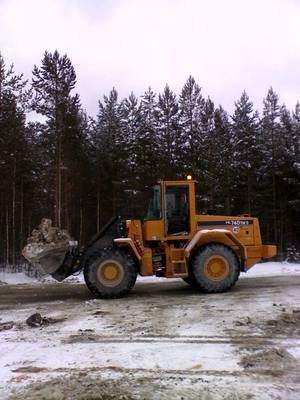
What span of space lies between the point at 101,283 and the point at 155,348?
4822 millimetres

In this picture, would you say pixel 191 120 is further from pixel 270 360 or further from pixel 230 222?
pixel 270 360

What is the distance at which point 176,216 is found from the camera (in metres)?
11.8

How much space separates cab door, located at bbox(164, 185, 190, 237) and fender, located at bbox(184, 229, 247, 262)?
0.37 meters

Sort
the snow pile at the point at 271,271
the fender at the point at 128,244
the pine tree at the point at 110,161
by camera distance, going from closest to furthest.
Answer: the fender at the point at 128,244
the snow pile at the point at 271,271
the pine tree at the point at 110,161

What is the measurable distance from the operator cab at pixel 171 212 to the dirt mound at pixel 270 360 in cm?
561

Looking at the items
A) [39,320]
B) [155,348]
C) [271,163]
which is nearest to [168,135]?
[271,163]

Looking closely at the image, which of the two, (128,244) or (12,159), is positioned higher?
(12,159)

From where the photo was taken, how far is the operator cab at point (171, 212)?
11672 millimetres

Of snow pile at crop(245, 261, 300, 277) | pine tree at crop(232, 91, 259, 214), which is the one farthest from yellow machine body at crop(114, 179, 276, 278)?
pine tree at crop(232, 91, 259, 214)

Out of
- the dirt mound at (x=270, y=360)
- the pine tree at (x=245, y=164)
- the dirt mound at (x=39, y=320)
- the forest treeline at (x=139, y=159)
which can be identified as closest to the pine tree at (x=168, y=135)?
the forest treeline at (x=139, y=159)

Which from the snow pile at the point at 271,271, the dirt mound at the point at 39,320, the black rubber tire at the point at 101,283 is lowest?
the dirt mound at the point at 39,320

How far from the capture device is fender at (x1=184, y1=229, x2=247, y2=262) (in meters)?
11.4

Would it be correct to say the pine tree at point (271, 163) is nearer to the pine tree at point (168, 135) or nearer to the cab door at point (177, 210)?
the pine tree at point (168, 135)

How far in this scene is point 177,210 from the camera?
462 inches
